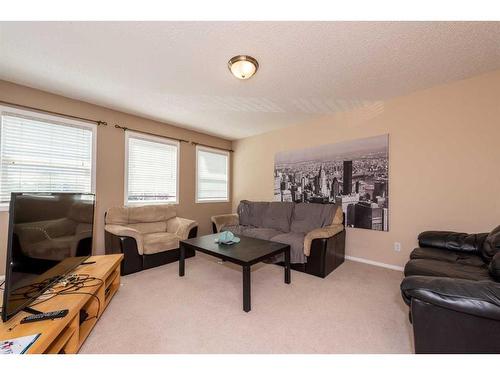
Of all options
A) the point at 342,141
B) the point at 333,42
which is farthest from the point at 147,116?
the point at 342,141

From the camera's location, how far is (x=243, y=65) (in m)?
2.01

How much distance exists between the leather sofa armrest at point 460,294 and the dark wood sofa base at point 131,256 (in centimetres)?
289

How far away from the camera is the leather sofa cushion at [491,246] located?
165cm

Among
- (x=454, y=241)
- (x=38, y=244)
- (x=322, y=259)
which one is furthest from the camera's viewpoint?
(x=322, y=259)

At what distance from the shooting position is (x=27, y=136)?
8.70ft

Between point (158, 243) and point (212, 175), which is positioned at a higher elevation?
point (212, 175)

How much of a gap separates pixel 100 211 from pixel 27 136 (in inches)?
50.7

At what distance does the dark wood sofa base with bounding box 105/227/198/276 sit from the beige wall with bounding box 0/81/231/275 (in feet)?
1.66

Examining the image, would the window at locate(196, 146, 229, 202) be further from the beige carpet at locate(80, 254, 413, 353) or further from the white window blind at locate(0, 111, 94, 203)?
the beige carpet at locate(80, 254, 413, 353)

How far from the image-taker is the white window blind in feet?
8.29

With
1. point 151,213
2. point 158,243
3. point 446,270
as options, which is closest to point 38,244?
point 158,243

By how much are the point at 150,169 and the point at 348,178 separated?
347 cm

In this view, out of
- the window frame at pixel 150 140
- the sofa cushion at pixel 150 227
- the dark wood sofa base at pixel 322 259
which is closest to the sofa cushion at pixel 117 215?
the sofa cushion at pixel 150 227

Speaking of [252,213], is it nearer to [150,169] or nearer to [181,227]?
[181,227]
